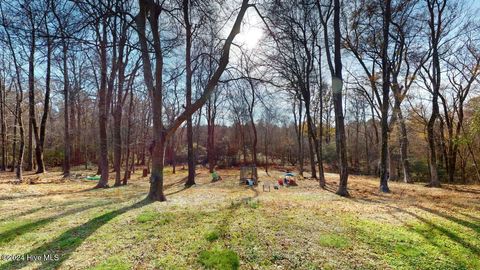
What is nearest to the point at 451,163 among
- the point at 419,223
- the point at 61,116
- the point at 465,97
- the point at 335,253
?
the point at 465,97

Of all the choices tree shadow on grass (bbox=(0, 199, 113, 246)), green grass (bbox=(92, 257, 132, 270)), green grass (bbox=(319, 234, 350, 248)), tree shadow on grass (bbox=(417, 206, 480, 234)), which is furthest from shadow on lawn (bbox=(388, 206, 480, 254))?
tree shadow on grass (bbox=(0, 199, 113, 246))

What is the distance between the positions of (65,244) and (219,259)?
2.46 meters

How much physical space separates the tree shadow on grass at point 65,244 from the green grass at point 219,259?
73.7 inches

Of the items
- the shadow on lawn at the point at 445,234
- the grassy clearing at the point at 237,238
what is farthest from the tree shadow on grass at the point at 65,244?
the shadow on lawn at the point at 445,234

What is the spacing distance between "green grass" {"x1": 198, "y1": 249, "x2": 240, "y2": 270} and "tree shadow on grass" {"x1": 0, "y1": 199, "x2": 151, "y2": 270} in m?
1.87

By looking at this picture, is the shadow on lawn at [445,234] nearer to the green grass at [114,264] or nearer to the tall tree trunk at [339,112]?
the tall tree trunk at [339,112]

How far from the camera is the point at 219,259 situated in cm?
359

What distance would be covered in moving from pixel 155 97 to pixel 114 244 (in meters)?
4.60

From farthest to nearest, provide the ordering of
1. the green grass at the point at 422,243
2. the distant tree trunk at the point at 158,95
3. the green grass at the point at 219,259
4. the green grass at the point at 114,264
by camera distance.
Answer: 1. the distant tree trunk at the point at 158,95
2. the green grass at the point at 422,243
3. the green grass at the point at 219,259
4. the green grass at the point at 114,264

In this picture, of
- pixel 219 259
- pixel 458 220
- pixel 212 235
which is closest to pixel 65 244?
pixel 212 235

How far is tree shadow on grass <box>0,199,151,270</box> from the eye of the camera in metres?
3.34

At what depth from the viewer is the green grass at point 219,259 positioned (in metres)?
3.45

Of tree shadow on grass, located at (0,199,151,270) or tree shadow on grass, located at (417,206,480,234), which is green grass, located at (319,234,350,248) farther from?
tree shadow on grass, located at (0,199,151,270)

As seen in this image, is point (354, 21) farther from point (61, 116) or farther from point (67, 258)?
point (61, 116)
